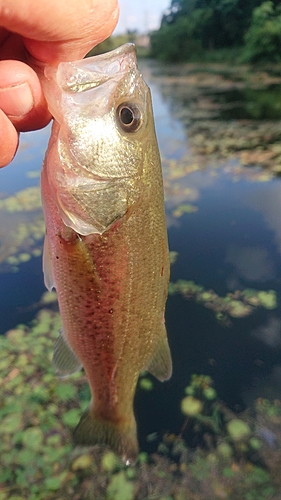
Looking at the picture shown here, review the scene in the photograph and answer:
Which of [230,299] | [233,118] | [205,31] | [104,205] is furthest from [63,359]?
[205,31]

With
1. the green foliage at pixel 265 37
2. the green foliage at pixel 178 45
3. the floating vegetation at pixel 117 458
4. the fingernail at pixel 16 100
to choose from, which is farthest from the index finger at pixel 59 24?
the green foliage at pixel 178 45

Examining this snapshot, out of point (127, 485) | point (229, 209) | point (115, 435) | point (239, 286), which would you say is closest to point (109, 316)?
point (115, 435)

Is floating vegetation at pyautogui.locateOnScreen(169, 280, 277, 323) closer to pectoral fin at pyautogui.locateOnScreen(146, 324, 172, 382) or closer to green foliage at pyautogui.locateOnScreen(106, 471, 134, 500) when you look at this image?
green foliage at pyautogui.locateOnScreen(106, 471, 134, 500)

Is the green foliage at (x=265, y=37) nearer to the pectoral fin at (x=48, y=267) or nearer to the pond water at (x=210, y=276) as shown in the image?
the pond water at (x=210, y=276)

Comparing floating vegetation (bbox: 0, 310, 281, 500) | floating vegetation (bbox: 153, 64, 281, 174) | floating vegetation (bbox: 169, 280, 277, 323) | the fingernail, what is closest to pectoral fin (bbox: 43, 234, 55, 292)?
the fingernail

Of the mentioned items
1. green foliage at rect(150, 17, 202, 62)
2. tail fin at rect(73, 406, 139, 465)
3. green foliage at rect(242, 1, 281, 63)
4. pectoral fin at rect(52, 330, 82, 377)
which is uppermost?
pectoral fin at rect(52, 330, 82, 377)

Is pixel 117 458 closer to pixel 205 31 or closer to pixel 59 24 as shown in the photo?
pixel 59 24
